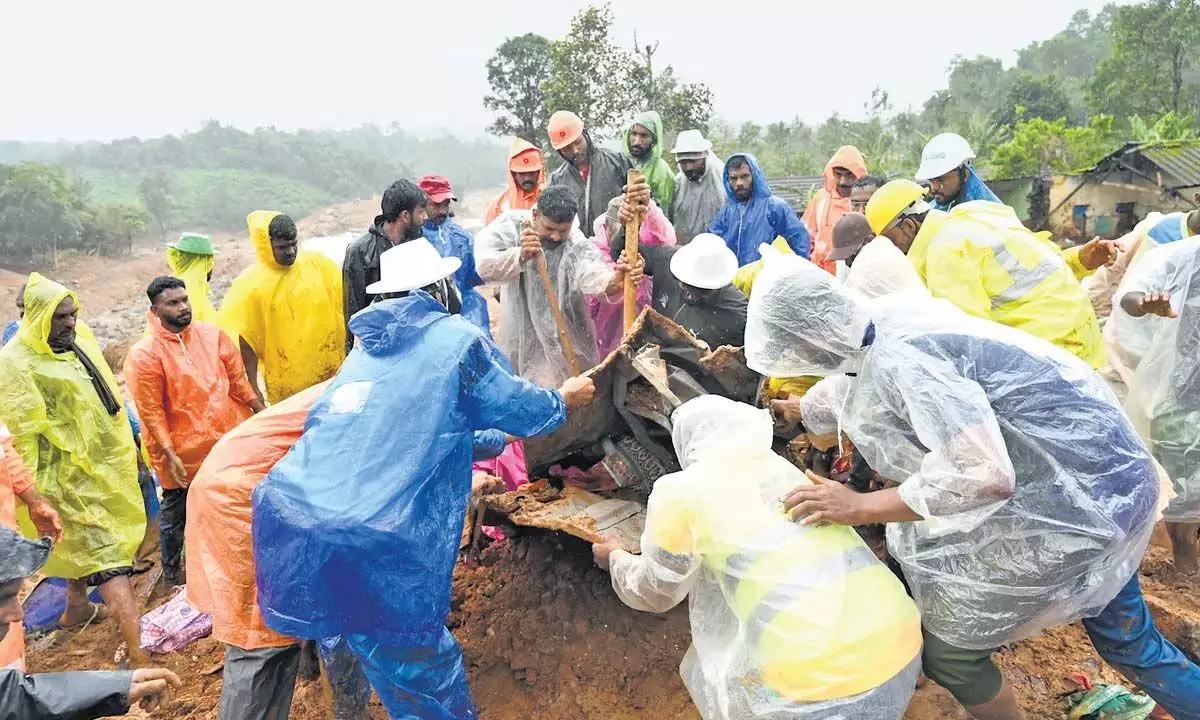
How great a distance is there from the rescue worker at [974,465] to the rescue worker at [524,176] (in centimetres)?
336

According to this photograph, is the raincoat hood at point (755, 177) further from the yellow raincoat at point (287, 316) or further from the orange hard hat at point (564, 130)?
the yellow raincoat at point (287, 316)

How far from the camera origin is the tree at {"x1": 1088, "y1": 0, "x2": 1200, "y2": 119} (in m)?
22.1

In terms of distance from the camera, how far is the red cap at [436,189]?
5344 millimetres

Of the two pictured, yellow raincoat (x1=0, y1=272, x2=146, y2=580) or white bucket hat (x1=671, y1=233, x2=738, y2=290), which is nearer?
yellow raincoat (x1=0, y1=272, x2=146, y2=580)

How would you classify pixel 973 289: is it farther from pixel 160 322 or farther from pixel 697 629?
pixel 160 322

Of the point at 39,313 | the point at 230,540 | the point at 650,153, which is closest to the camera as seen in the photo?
the point at 230,540

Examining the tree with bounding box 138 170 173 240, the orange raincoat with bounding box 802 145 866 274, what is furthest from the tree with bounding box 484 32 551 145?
the orange raincoat with bounding box 802 145 866 274

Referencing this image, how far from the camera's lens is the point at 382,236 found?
449 cm

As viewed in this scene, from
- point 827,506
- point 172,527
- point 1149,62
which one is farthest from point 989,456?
point 1149,62

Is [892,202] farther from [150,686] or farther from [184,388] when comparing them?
[184,388]

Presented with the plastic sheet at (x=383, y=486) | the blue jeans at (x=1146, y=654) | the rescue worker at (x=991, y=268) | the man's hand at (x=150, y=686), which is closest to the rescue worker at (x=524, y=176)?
the rescue worker at (x=991, y=268)

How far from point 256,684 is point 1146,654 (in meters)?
2.94

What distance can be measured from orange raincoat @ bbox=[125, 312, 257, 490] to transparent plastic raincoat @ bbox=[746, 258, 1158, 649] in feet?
10.7

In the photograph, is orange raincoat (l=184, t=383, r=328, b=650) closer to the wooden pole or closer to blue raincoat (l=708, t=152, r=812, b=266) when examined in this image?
the wooden pole
